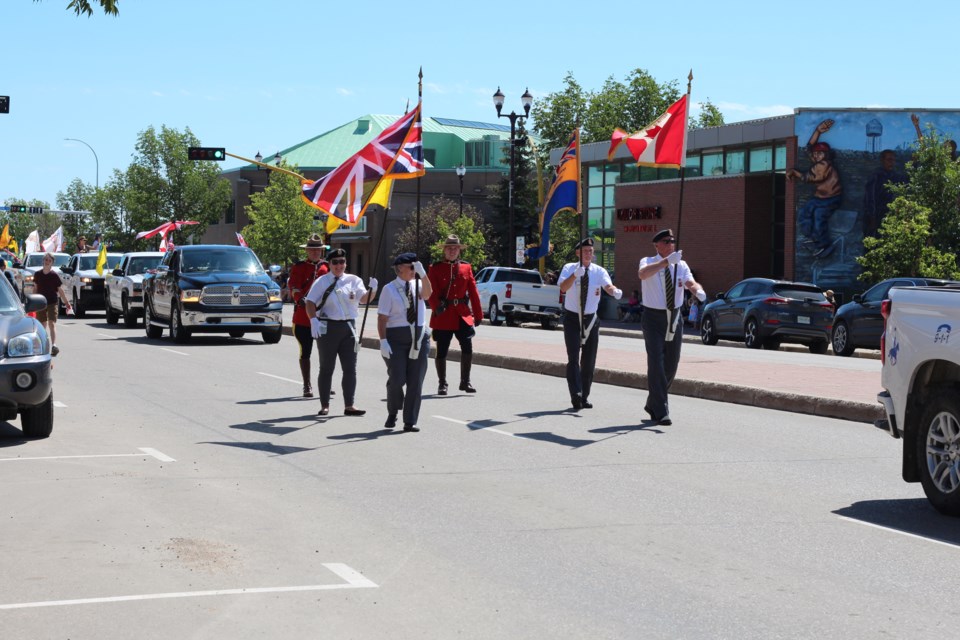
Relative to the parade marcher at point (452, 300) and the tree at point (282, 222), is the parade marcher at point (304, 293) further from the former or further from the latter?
the tree at point (282, 222)

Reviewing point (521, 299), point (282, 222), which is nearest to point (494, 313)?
point (521, 299)

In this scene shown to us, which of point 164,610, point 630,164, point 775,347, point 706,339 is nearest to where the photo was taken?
point 164,610

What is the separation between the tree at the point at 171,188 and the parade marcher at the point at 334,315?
101917mm

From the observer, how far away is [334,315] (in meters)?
14.5

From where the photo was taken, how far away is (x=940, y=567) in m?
7.18

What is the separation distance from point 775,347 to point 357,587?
25.9 m

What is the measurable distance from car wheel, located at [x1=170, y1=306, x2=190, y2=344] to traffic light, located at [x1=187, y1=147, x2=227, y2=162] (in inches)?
576

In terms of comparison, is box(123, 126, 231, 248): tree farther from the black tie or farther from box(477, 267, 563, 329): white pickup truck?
the black tie

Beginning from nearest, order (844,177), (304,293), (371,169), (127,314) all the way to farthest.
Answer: (304,293) < (371,169) < (127,314) < (844,177)

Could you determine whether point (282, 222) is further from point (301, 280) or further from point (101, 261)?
point (301, 280)

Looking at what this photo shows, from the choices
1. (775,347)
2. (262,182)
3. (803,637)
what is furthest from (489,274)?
(262,182)

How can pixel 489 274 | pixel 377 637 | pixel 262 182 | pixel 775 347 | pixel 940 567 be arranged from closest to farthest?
pixel 377 637
pixel 940 567
pixel 775 347
pixel 489 274
pixel 262 182

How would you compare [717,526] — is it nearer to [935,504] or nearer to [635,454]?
[935,504]

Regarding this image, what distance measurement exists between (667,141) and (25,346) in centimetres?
981
